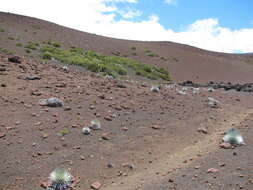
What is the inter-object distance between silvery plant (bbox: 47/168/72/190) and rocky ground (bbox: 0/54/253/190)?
0.76ft

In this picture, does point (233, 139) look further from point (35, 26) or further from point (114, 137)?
point (35, 26)

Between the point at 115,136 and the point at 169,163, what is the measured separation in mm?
1601

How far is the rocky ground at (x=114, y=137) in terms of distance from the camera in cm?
588

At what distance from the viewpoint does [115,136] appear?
7836 millimetres

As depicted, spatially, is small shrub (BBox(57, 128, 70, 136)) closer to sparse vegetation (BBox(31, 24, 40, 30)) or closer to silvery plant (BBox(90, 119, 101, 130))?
silvery plant (BBox(90, 119, 101, 130))

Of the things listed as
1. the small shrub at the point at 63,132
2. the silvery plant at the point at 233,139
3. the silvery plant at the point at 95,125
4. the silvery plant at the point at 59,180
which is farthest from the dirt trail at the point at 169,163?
A: the small shrub at the point at 63,132

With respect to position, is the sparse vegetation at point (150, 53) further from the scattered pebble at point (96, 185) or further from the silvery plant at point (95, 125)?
the scattered pebble at point (96, 185)

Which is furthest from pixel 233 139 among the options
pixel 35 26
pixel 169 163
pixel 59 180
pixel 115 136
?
pixel 35 26

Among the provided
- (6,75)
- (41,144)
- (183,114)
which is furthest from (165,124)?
(6,75)

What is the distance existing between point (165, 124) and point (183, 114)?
4.33 ft

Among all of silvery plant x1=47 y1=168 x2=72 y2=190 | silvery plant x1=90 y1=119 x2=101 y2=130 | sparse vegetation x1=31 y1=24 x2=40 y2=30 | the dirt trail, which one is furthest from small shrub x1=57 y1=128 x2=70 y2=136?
sparse vegetation x1=31 y1=24 x2=40 y2=30

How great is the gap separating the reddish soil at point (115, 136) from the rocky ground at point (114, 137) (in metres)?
0.02

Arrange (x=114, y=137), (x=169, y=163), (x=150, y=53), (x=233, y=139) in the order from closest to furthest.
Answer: (x=169, y=163), (x=233, y=139), (x=114, y=137), (x=150, y=53)

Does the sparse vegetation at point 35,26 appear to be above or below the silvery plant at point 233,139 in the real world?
above
